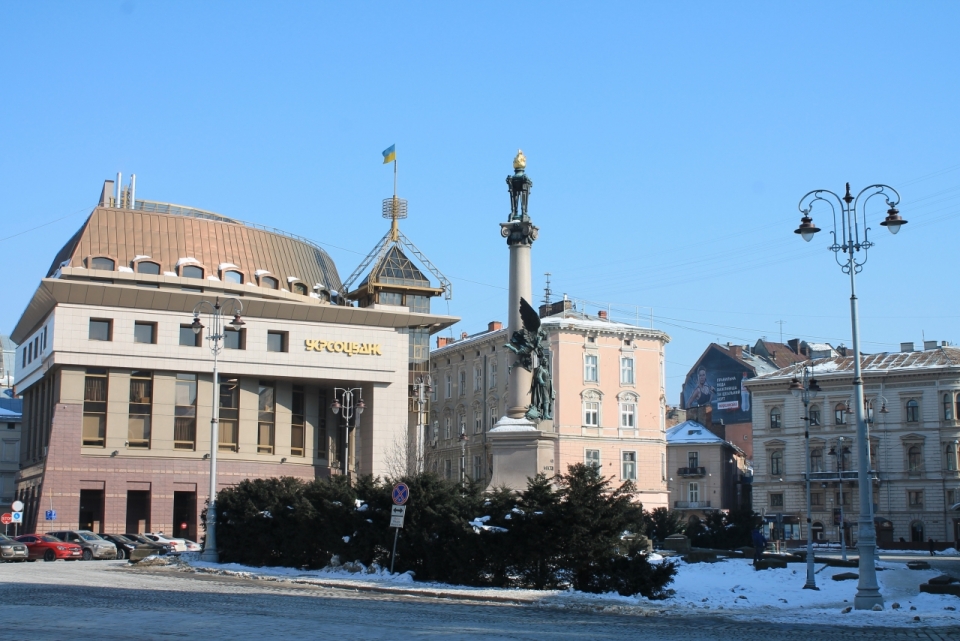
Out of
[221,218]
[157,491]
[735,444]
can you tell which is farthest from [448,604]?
[735,444]

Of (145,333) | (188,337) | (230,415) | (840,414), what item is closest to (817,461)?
(840,414)

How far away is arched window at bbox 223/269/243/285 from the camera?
71.2 meters

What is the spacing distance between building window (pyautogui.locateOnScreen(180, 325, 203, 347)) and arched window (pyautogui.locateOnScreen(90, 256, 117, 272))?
19.2 ft

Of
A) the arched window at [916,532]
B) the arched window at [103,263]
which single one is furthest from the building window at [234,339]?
the arched window at [916,532]

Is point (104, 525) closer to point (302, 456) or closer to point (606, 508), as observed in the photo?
point (302, 456)

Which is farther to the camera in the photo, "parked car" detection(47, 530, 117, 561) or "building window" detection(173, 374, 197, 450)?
"building window" detection(173, 374, 197, 450)

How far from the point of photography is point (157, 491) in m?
65.9

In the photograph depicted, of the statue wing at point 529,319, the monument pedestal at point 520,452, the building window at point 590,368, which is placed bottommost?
the monument pedestal at point 520,452

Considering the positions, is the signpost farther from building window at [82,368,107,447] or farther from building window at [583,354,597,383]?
building window at [583,354,597,383]

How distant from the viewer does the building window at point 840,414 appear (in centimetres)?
8362

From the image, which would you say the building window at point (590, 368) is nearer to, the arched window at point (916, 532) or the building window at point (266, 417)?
the building window at point (266, 417)

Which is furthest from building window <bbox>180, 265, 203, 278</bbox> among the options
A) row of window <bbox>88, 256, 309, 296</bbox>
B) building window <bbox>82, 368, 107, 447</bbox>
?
building window <bbox>82, 368, 107, 447</bbox>

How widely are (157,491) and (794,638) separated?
54226 millimetres

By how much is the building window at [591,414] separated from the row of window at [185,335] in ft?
70.1
